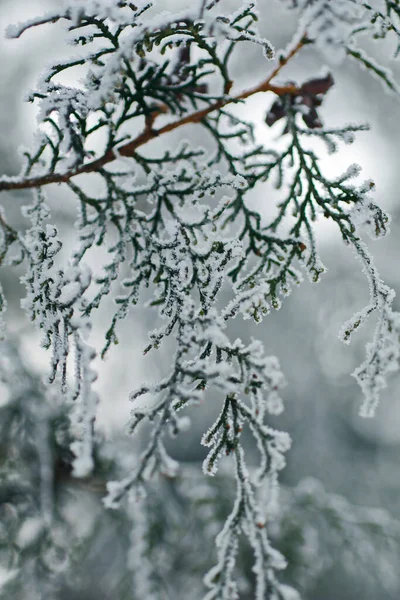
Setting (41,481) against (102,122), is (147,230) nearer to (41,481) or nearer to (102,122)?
(102,122)

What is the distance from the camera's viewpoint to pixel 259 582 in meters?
1.40

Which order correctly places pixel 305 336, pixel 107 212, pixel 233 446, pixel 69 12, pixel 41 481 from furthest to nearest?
pixel 305 336 < pixel 41 481 < pixel 107 212 < pixel 233 446 < pixel 69 12

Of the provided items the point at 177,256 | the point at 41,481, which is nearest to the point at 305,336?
the point at 41,481


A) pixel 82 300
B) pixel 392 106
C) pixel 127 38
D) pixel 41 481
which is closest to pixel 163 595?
pixel 41 481

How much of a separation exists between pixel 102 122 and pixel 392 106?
13.7 m

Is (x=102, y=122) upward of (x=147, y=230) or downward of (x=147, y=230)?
upward

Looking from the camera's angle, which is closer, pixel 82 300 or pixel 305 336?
pixel 82 300

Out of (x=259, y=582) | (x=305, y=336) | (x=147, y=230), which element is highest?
(x=305, y=336)

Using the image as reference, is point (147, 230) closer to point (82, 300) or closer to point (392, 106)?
point (82, 300)

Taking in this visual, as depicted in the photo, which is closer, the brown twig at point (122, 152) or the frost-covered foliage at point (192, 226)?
the frost-covered foliage at point (192, 226)

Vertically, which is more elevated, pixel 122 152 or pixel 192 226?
pixel 122 152

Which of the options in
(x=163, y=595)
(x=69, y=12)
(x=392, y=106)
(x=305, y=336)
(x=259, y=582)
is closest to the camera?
(x=259, y=582)

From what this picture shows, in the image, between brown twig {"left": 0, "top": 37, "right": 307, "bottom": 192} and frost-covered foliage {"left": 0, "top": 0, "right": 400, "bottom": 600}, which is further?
brown twig {"left": 0, "top": 37, "right": 307, "bottom": 192}

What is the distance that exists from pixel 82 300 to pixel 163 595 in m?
2.24
